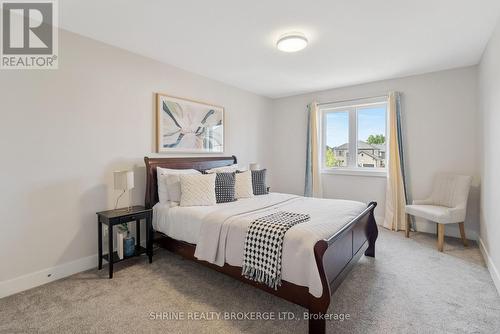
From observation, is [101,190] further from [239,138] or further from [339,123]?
[339,123]

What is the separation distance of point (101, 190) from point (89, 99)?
3.35ft

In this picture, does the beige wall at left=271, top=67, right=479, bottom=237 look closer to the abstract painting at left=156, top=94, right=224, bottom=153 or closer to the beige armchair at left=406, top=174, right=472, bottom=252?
the beige armchair at left=406, top=174, right=472, bottom=252

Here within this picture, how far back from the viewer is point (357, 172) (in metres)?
4.54

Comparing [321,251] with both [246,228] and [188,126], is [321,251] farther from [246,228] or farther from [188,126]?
[188,126]

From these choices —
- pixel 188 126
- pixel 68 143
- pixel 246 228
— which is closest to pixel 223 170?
pixel 188 126

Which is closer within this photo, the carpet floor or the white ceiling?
the carpet floor

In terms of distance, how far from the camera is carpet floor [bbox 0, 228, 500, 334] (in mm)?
1798

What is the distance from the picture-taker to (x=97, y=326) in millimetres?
1798

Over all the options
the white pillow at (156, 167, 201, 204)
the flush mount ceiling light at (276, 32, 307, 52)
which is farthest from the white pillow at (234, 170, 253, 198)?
the flush mount ceiling light at (276, 32, 307, 52)

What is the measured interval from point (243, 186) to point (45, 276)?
91.9 inches

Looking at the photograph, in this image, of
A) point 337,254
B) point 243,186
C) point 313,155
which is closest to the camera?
point 337,254

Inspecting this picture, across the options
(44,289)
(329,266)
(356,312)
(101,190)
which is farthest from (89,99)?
(356,312)

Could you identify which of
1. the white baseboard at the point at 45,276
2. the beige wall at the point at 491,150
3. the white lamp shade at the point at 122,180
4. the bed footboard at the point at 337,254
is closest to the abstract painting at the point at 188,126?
the white lamp shade at the point at 122,180

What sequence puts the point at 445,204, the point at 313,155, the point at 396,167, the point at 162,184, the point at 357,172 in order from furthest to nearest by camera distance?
the point at 313,155
the point at 357,172
the point at 396,167
the point at 445,204
the point at 162,184
